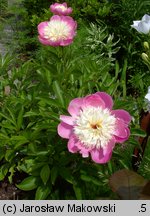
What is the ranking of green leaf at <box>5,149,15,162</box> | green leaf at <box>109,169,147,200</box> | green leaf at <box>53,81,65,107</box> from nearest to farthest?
green leaf at <box>109,169,147,200</box>
green leaf at <box>53,81,65,107</box>
green leaf at <box>5,149,15,162</box>

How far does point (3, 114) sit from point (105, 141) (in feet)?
3.12

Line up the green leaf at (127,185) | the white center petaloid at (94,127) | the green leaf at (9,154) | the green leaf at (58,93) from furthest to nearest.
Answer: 1. the green leaf at (9,154)
2. the green leaf at (58,93)
3. the white center petaloid at (94,127)
4. the green leaf at (127,185)

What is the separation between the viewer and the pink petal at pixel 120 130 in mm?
1537

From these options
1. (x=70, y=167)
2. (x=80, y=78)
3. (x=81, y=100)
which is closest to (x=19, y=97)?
(x=80, y=78)

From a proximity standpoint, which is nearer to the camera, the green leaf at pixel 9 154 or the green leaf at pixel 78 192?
the green leaf at pixel 78 192

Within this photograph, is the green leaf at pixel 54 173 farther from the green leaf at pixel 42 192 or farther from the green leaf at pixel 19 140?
the green leaf at pixel 19 140

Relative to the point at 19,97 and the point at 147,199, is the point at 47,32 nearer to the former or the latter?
the point at 19,97

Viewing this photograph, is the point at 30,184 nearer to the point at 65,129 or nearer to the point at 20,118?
the point at 20,118

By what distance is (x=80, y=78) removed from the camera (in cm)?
241

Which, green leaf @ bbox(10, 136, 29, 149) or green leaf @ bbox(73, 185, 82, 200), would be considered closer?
green leaf @ bbox(73, 185, 82, 200)

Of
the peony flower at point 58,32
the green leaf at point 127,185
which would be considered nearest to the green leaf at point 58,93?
the peony flower at point 58,32

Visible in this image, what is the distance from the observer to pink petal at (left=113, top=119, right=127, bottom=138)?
5.04ft

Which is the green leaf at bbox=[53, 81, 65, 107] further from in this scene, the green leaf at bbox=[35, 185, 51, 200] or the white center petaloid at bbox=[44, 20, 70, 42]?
the green leaf at bbox=[35, 185, 51, 200]

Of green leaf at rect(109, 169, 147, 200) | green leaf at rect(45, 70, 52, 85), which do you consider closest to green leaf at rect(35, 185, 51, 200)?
green leaf at rect(45, 70, 52, 85)
